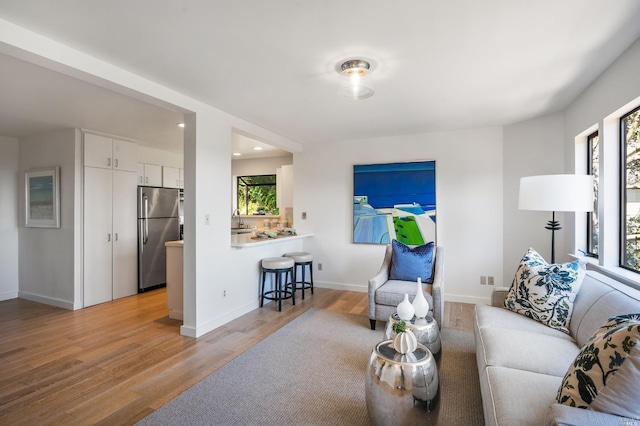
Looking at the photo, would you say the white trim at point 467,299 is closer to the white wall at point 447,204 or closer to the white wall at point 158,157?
the white wall at point 447,204

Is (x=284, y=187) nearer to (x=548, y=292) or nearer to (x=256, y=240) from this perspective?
(x=256, y=240)

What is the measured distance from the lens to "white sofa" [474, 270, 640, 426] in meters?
1.27

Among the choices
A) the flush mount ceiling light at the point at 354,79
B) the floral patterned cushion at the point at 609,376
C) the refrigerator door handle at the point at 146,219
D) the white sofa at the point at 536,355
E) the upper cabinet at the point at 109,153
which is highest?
the flush mount ceiling light at the point at 354,79

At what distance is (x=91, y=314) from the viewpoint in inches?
159

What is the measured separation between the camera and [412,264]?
3.67 m

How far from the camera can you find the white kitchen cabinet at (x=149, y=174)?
527 centimetres

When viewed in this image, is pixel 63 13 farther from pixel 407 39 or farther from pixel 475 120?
pixel 475 120

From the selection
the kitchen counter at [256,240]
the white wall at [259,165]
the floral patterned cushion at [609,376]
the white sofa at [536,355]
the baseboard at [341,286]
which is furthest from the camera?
the white wall at [259,165]

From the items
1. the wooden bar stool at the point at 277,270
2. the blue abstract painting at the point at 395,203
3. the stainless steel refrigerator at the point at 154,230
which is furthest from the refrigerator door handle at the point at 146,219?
the blue abstract painting at the point at 395,203

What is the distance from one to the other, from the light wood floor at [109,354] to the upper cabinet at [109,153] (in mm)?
1926

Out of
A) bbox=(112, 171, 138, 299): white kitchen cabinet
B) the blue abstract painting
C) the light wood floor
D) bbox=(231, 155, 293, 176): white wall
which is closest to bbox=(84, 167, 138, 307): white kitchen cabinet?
bbox=(112, 171, 138, 299): white kitchen cabinet

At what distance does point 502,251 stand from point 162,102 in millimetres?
4271

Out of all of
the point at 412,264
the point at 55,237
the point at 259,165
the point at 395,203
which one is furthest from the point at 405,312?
the point at 259,165

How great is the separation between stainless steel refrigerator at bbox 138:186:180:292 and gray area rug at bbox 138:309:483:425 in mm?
2931
